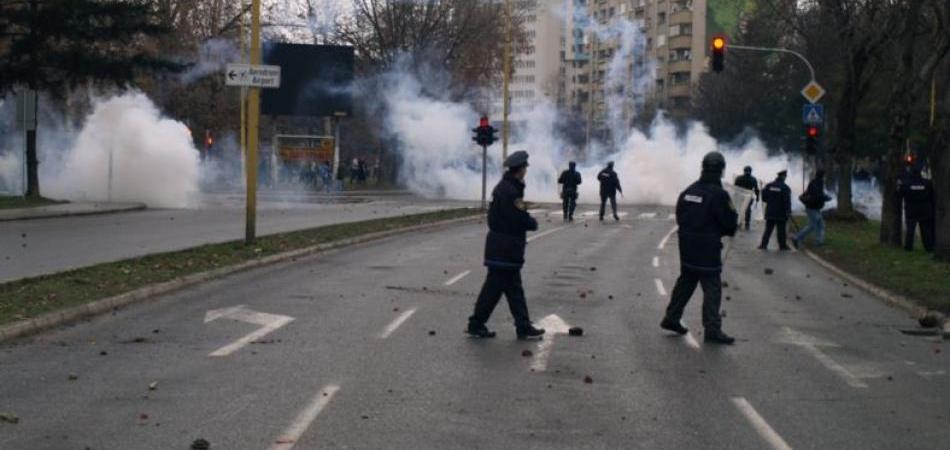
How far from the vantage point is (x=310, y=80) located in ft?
174

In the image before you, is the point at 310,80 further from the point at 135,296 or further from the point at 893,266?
the point at 135,296

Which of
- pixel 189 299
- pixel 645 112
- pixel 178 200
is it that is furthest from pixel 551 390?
pixel 645 112

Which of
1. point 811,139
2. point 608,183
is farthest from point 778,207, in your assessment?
point 608,183

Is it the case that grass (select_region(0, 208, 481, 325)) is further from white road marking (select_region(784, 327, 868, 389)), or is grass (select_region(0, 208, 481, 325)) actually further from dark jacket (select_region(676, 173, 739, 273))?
white road marking (select_region(784, 327, 868, 389))

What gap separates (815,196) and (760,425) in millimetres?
20476

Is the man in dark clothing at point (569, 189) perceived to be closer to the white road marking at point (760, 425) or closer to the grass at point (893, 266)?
the grass at point (893, 266)

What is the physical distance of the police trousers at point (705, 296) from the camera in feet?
42.5

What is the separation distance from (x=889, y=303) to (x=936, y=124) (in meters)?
7.86

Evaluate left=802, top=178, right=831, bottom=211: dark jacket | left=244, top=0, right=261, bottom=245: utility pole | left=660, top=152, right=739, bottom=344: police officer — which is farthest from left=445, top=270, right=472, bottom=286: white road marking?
left=802, top=178, right=831, bottom=211: dark jacket

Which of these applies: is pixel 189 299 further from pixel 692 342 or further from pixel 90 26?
pixel 90 26

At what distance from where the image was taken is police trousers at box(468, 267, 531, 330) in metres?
12.9

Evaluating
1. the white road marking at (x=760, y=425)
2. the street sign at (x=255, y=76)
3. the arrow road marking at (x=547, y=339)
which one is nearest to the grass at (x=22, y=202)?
the street sign at (x=255, y=76)

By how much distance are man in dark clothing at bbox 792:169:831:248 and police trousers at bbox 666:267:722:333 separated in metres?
15.7

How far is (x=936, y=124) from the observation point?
24125 millimetres
